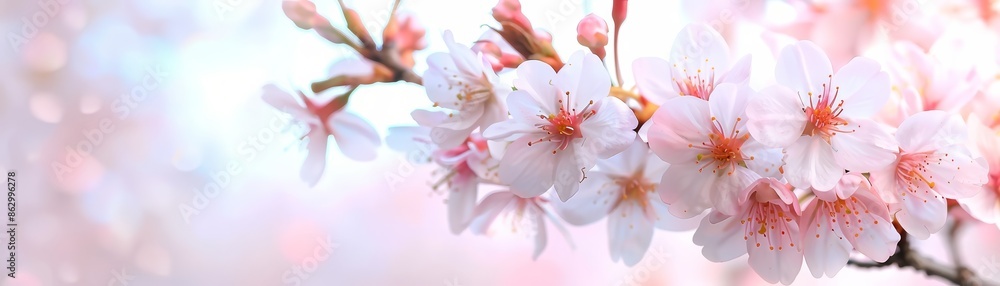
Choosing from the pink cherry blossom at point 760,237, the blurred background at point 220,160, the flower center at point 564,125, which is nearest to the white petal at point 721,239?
the pink cherry blossom at point 760,237

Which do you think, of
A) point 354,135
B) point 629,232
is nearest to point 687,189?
point 629,232

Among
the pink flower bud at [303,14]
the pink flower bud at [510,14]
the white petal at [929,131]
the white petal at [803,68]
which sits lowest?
the white petal at [929,131]

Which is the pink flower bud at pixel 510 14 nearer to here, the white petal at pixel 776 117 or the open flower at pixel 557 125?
the open flower at pixel 557 125

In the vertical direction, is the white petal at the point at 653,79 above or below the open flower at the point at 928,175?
above

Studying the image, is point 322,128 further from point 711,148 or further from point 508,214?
point 711,148

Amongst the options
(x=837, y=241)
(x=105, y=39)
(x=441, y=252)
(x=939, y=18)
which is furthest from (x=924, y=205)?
(x=105, y=39)

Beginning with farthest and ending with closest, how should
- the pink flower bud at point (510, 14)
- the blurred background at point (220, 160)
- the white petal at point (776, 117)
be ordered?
the blurred background at point (220, 160) → the pink flower bud at point (510, 14) → the white petal at point (776, 117)

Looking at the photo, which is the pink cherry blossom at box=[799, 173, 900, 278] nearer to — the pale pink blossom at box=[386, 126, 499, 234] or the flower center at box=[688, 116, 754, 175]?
the flower center at box=[688, 116, 754, 175]

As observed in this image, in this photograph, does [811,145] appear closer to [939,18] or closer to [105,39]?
[939,18]
